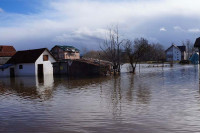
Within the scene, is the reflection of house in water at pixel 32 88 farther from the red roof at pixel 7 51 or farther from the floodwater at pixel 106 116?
the red roof at pixel 7 51

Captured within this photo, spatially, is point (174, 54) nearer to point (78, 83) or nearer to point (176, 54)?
point (176, 54)

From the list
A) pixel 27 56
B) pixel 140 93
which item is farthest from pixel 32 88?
pixel 27 56

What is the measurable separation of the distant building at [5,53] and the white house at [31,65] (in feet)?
24.2

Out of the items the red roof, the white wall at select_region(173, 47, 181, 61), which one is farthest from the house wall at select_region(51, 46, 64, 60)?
the white wall at select_region(173, 47, 181, 61)

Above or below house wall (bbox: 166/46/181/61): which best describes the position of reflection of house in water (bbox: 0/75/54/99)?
below

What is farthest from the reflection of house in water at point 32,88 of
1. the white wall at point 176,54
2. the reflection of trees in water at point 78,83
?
the white wall at point 176,54

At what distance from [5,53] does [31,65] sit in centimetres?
1434

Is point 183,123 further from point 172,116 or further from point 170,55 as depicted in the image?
point 170,55

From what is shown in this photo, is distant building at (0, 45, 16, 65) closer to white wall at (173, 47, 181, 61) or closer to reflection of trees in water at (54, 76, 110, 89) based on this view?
reflection of trees in water at (54, 76, 110, 89)

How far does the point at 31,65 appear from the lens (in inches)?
1485

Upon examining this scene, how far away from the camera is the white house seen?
37562 mm

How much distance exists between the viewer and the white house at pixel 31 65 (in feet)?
123

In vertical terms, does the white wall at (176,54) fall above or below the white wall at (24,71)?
above

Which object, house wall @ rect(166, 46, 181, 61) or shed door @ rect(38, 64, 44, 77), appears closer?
shed door @ rect(38, 64, 44, 77)
